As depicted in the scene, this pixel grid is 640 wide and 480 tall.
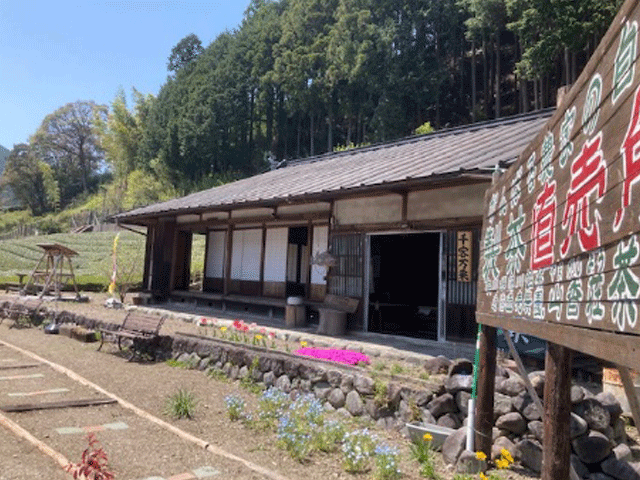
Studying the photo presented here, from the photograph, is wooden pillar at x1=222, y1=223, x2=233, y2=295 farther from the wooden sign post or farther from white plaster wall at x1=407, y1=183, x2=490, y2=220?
the wooden sign post

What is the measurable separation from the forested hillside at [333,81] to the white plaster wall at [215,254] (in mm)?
15275

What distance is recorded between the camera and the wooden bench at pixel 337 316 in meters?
8.98

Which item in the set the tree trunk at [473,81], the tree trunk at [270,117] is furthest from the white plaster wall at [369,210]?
the tree trunk at [270,117]

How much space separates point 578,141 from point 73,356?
894 cm

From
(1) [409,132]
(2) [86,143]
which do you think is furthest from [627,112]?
(2) [86,143]

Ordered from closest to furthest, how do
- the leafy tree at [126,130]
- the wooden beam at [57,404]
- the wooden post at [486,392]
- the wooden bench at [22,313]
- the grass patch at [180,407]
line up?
the wooden post at [486,392]
the wooden beam at [57,404]
the grass patch at [180,407]
the wooden bench at [22,313]
the leafy tree at [126,130]

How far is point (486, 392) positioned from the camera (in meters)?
4.31

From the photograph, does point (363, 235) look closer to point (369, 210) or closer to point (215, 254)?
point (369, 210)

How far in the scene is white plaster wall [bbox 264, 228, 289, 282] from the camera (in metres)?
11.9

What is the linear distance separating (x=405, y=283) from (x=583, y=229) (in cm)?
1058

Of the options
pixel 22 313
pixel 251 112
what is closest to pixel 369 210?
pixel 22 313

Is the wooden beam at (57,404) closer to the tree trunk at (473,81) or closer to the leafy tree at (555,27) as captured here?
the leafy tree at (555,27)

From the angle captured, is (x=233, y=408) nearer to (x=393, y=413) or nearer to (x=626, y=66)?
(x=393, y=413)

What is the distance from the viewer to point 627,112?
4.94ft
